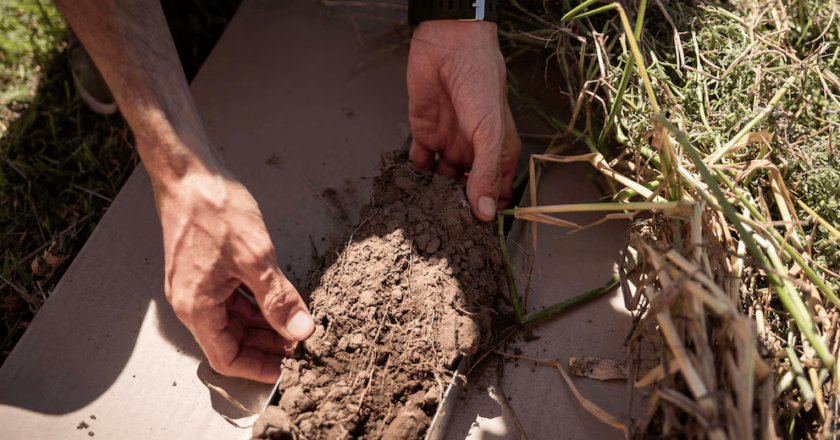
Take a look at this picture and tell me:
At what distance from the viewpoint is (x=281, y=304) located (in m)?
1.09

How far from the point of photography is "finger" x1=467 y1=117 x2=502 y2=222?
1.23 metres

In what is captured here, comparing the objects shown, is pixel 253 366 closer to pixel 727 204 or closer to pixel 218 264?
pixel 218 264

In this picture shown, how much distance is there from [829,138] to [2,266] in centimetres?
221

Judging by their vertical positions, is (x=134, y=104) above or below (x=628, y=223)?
above

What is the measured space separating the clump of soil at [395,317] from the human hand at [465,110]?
10 cm

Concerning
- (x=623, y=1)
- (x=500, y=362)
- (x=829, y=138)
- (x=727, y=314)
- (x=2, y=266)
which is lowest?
(x=2, y=266)

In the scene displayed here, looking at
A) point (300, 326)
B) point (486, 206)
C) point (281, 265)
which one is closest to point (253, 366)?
point (300, 326)

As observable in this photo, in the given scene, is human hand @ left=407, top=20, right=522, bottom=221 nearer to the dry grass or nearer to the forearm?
the dry grass

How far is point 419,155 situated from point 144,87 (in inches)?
26.6

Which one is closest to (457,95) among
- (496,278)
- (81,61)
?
(496,278)

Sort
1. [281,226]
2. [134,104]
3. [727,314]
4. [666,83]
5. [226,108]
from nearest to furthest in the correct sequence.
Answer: [727,314] < [134,104] < [666,83] < [281,226] < [226,108]

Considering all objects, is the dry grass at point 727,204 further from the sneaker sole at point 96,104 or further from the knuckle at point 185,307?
the sneaker sole at point 96,104

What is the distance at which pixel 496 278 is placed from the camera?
1246mm

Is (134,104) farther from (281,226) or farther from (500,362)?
(500,362)
